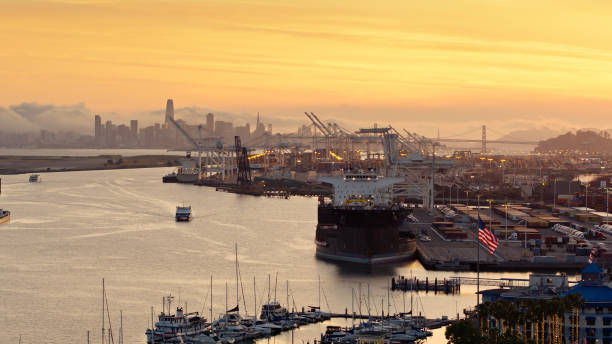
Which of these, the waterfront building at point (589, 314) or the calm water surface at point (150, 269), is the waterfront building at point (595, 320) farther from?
the calm water surface at point (150, 269)

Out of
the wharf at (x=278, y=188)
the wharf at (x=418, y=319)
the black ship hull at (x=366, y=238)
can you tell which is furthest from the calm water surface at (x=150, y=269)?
the wharf at (x=278, y=188)

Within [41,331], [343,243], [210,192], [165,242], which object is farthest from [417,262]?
[210,192]

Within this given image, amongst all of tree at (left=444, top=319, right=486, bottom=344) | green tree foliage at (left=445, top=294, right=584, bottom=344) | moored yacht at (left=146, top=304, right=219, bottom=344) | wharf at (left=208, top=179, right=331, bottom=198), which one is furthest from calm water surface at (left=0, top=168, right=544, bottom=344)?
wharf at (left=208, top=179, right=331, bottom=198)

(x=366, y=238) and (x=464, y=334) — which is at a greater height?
(x=366, y=238)

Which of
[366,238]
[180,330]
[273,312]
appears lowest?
[180,330]

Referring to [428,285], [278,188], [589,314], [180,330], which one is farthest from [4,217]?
[589,314]

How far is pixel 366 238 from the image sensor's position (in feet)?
89.1

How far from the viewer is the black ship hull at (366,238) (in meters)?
27.0

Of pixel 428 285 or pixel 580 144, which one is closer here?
pixel 428 285

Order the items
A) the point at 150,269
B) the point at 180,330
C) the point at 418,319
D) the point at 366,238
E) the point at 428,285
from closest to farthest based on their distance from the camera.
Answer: the point at 180,330, the point at 418,319, the point at 428,285, the point at 150,269, the point at 366,238

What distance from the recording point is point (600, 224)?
122ft

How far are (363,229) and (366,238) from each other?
0.90 ft

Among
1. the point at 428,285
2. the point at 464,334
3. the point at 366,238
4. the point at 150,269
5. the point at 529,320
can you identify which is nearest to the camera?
the point at 464,334

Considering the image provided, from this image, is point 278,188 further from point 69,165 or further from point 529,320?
point 69,165
